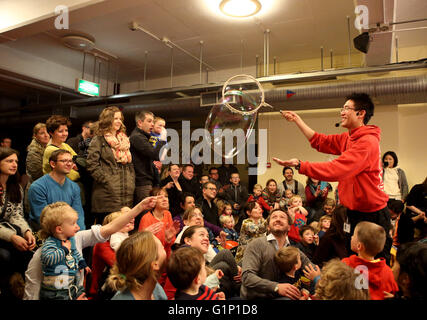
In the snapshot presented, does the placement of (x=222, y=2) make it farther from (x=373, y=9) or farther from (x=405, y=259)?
(x=405, y=259)

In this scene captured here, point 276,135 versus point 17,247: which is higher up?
point 276,135

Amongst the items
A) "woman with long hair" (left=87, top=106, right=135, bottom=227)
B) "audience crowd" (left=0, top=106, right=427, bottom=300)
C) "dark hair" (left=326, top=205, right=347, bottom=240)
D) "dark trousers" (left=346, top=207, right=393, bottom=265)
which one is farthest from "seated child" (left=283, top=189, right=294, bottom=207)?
"dark trousers" (left=346, top=207, right=393, bottom=265)

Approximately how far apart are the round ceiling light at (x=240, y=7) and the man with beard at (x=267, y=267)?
320 cm

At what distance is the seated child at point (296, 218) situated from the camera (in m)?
3.79

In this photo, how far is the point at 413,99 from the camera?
5883mm

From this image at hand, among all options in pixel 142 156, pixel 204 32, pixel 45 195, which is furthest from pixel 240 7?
pixel 45 195

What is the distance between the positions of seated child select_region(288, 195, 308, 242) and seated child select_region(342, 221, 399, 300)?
1.71m

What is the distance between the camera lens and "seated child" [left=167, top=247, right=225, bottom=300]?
182 centimetres

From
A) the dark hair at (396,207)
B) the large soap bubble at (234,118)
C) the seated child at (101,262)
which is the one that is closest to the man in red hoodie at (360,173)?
the large soap bubble at (234,118)

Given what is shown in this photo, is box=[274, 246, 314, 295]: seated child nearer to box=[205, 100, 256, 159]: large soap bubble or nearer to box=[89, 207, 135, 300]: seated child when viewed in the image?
box=[205, 100, 256, 159]: large soap bubble

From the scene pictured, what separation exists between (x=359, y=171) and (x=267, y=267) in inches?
39.4
